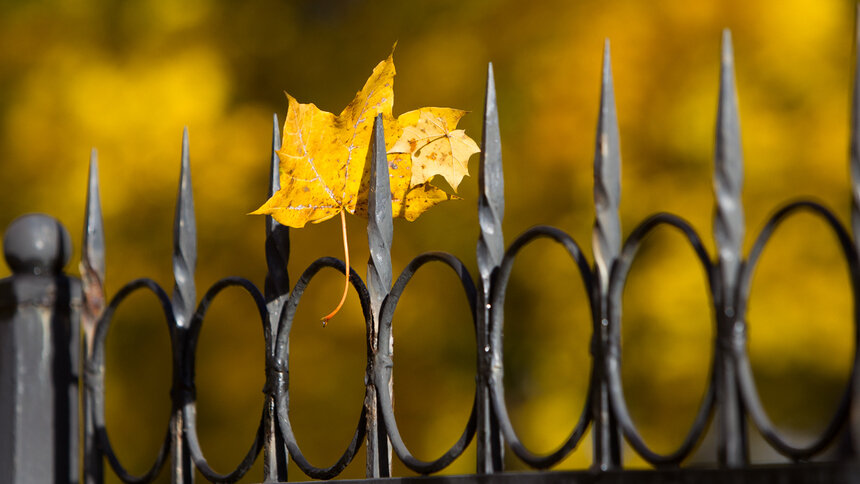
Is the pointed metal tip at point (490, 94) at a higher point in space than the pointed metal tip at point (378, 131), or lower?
higher

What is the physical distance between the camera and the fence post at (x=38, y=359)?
5.65 ft

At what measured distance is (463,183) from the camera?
12.6ft

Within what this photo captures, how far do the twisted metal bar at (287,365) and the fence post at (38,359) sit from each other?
1.52 feet

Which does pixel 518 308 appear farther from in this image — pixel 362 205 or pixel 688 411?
pixel 362 205

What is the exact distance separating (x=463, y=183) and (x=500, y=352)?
101 inches

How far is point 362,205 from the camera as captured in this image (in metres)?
1.55

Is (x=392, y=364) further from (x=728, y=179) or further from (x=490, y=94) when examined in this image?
(x=728, y=179)

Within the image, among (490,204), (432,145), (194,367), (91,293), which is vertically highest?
(432,145)

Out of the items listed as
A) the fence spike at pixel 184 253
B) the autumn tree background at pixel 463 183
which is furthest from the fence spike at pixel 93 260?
the autumn tree background at pixel 463 183

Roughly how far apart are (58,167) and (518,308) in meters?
2.00

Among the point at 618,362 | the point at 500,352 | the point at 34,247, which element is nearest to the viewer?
the point at 618,362

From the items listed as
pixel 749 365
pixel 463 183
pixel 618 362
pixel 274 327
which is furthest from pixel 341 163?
pixel 463 183

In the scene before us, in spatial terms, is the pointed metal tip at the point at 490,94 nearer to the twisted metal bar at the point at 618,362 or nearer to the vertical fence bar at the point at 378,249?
the vertical fence bar at the point at 378,249

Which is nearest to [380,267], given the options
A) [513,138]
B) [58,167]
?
[513,138]
